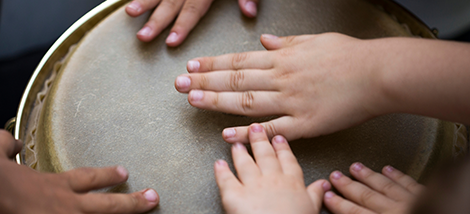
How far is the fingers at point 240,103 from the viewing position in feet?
1.96

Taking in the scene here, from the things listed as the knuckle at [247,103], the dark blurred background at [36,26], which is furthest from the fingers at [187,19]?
the dark blurred background at [36,26]

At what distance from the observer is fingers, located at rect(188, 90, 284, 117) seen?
1.96 feet

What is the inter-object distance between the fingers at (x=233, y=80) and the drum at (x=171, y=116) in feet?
0.15

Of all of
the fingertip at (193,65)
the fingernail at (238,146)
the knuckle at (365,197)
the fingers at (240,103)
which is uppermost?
the fingertip at (193,65)

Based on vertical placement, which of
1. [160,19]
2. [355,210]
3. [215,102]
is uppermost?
[160,19]

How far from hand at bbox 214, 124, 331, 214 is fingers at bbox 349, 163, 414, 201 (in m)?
0.06

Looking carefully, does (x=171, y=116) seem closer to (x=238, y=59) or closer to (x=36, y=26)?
(x=238, y=59)

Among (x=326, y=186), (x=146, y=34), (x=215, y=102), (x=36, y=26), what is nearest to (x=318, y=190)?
(x=326, y=186)

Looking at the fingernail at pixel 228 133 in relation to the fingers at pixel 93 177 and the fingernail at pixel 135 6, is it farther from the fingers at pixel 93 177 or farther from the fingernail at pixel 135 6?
the fingernail at pixel 135 6

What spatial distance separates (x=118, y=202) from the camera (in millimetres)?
502

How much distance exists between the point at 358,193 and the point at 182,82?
1.21 ft

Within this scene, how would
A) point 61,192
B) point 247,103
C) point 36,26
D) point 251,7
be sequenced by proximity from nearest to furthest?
point 61,192
point 247,103
point 251,7
point 36,26

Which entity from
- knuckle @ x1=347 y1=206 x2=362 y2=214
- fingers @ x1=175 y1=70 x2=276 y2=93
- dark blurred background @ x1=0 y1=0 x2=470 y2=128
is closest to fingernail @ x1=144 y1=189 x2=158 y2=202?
fingers @ x1=175 y1=70 x2=276 y2=93

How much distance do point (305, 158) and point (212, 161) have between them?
0.54ft
